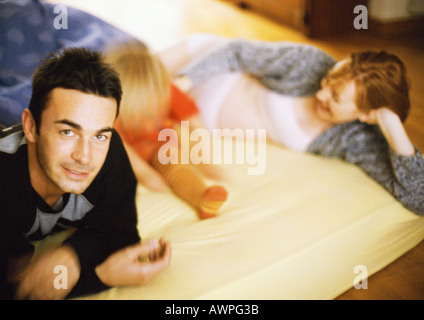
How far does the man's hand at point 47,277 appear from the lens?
1.75 feet

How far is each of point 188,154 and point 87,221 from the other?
0.28 m

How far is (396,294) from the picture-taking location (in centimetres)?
69

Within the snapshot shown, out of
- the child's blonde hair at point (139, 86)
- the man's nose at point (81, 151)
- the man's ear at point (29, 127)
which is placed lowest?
the man's nose at point (81, 151)

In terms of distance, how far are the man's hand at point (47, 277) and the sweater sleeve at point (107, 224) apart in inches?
0.5

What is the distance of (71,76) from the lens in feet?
1.53

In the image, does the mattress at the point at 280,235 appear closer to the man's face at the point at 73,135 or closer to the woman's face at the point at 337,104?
the woman's face at the point at 337,104

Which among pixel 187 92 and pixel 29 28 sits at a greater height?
pixel 29 28

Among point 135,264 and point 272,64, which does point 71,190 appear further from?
point 272,64

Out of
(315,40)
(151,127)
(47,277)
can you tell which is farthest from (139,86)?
(315,40)

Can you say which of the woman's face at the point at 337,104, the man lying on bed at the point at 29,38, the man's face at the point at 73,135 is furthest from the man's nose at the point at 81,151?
the woman's face at the point at 337,104

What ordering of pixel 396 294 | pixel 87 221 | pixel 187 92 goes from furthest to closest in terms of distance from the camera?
pixel 187 92 → pixel 396 294 → pixel 87 221

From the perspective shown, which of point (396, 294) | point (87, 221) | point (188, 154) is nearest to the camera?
point (87, 221)
